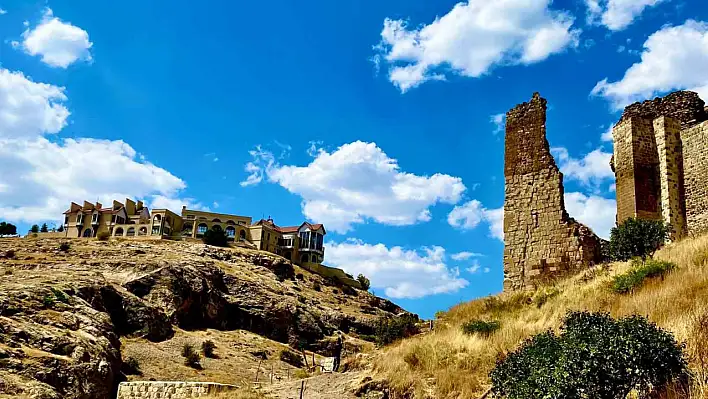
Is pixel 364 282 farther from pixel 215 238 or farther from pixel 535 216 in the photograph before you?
pixel 535 216

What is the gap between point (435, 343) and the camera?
13.9 m

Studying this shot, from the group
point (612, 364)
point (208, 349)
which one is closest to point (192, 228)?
point (208, 349)

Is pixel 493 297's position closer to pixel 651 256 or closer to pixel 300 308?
pixel 651 256

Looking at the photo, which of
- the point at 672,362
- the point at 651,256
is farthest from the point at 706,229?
the point at 672,362

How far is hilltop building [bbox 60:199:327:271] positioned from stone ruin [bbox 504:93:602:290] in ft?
187

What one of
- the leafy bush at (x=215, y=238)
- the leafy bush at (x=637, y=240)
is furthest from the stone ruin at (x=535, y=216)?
the leafy bush at (x=215, y=238)

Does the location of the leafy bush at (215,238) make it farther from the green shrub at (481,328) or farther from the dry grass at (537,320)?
the green shrub at (481,328)

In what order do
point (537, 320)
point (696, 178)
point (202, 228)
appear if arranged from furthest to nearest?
point (202, 228) → point (696, 178) → point (537, 320)

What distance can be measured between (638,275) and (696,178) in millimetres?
8732

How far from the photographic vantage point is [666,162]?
1994cm

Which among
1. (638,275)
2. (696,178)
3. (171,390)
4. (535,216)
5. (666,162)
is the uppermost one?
(666,162)

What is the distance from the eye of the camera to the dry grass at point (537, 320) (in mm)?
9086

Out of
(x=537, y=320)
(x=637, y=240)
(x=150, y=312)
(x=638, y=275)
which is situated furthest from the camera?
(x=150, y=312)

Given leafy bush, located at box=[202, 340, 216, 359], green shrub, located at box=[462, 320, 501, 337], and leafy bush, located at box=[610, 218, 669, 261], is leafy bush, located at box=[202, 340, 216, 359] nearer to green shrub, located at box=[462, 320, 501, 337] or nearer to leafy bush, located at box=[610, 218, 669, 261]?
green shrub, located at box=[462, 320, 501, 337]
